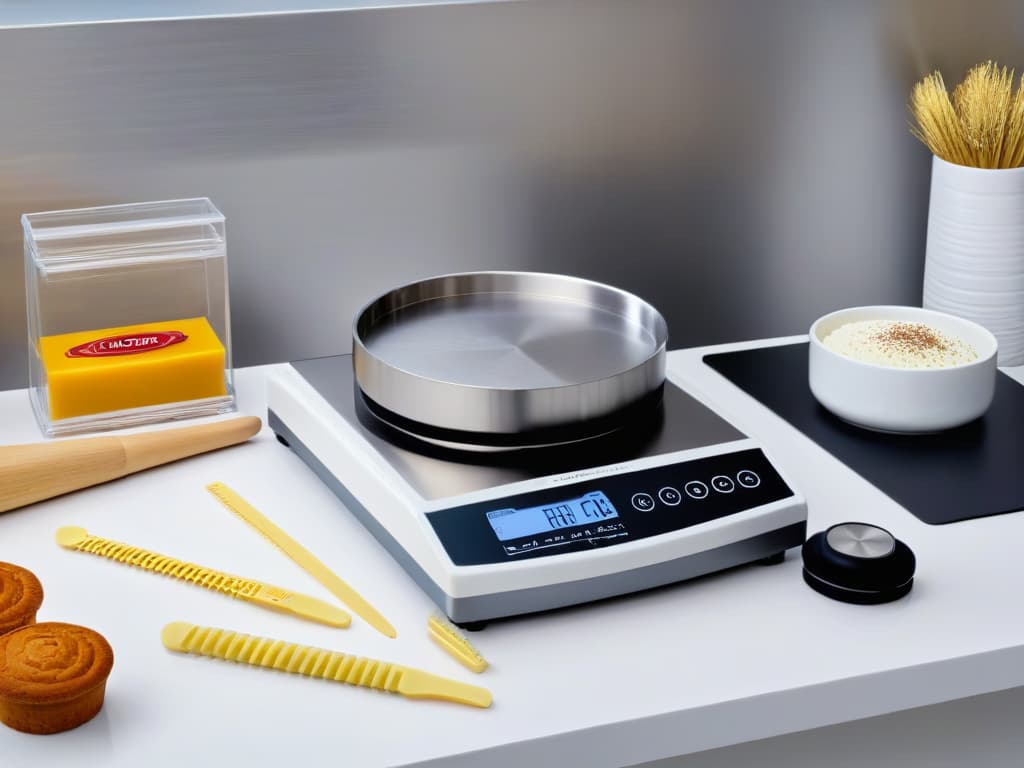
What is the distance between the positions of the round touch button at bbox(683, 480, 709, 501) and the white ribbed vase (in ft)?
1.89

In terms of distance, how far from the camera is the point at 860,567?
3.10 feet

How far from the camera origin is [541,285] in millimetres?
1245

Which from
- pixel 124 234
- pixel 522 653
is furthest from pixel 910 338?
pixel 124 234

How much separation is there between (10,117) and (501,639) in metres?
0.77

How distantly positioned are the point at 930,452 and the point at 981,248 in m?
0.32

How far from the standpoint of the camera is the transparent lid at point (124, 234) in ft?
4.08

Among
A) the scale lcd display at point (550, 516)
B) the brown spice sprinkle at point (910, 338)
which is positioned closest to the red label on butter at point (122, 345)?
the scale lcd display at point (550, 516)

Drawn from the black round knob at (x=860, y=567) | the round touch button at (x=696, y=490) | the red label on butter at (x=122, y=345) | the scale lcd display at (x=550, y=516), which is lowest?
the black round knob at (x=860, y=567)

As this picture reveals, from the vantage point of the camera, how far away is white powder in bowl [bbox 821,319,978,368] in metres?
1.21

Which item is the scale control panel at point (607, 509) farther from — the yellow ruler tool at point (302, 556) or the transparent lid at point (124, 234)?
the transparent lid at point (124, 234)

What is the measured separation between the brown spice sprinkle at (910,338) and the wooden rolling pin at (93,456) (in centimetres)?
62

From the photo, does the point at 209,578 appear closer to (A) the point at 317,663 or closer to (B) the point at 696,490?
(A) the point at 317,663

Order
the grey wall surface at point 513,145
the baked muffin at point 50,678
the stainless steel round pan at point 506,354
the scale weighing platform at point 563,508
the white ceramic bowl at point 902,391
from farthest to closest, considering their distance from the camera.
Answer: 1. the grey wall surface at point 513,145
2. the white ceramic bowl at point 902,391
3. the stainless steel round pan at point 506,354
4. the scale weighing platform at point 563,508
5. the baked muffin at point 50,678

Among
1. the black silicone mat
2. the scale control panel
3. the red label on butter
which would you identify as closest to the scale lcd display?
the scale control panel
